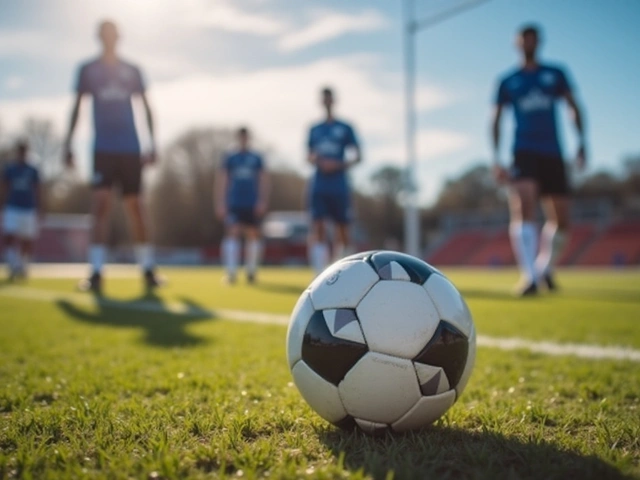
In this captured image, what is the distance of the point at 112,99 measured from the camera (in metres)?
6.54

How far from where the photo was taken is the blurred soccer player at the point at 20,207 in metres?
10.3

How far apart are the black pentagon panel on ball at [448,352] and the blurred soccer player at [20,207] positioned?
10554 mm

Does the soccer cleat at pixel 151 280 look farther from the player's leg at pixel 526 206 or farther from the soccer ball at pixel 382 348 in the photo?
the soccer ball at pixel 382 348

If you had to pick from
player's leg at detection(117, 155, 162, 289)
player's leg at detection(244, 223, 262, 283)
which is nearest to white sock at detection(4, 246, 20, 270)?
player's leg at detection(244, 223, 262, 283)

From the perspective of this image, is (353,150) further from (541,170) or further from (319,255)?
(541,170)

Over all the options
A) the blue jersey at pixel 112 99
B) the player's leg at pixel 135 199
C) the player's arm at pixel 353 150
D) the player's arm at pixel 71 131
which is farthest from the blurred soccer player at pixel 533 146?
the player's arm at pixel 71 131

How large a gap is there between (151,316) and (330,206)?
13.2ft

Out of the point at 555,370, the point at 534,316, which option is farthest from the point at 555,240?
the point at 555,370

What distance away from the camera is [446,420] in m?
1.78

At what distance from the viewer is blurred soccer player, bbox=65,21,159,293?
642 cm

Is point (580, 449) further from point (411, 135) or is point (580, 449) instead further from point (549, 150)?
point (411, 135)

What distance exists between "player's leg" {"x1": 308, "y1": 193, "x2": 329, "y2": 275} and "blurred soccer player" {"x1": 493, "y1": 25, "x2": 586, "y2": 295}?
8.92 ft

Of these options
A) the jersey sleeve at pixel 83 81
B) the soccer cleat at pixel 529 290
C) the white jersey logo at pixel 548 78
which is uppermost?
the jersey sleeve at pixel 83 81

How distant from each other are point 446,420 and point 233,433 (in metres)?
0.72
